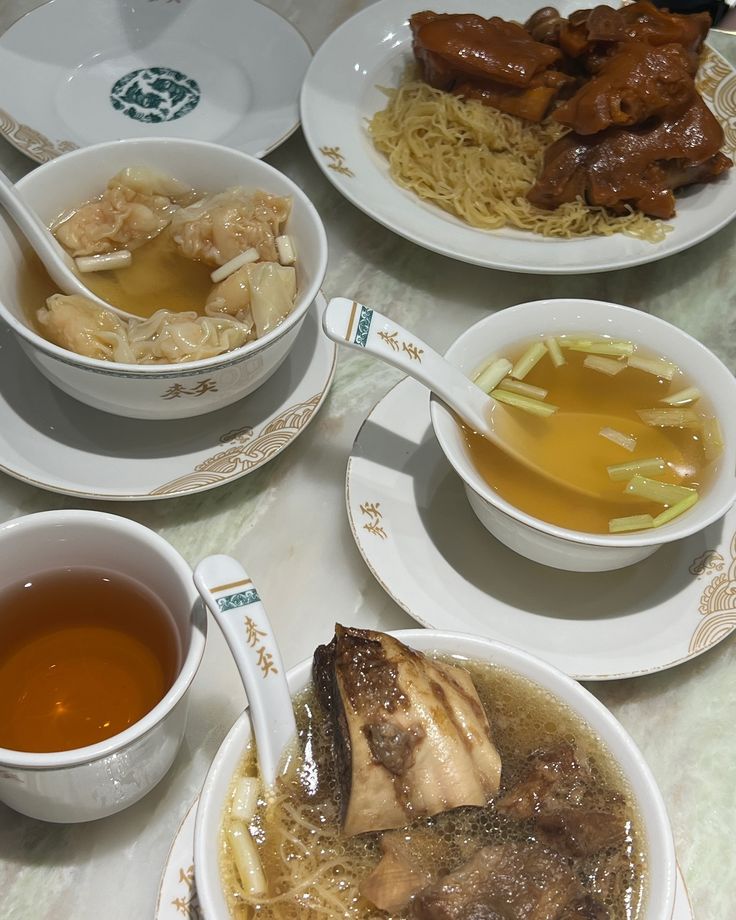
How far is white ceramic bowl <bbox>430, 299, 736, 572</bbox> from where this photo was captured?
128 centimetres

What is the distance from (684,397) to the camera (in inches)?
59.3

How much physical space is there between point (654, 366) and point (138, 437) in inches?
33.9

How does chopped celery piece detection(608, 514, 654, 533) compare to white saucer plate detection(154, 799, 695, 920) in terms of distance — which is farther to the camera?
chopped celery piece detection(608, 514, 654, 533)

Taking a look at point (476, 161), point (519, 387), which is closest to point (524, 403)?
point (519, 387)

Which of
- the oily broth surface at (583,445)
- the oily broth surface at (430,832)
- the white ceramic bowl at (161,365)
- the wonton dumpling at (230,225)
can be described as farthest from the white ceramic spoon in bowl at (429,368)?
the oily broth surface at (430,832)

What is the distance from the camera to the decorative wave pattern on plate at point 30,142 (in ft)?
6.43

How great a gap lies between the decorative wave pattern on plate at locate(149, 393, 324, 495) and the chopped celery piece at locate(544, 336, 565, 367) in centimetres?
39

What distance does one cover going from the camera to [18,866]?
48.0 inches

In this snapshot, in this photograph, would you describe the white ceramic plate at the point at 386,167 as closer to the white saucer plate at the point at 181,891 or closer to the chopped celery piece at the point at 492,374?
the chopped celery piece at the point at 492,374

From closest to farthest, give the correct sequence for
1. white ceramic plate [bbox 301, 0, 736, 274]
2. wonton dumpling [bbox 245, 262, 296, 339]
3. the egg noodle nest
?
wonton dumpling [bbox 245, 262, 296, 339], white ceramic plate [bbox 301, 0, 736, 274], the egg noodle nest

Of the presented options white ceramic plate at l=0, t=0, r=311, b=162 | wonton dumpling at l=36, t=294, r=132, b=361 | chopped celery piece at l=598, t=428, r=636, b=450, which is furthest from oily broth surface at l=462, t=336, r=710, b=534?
white ceramic plate at l=0, t=0, r=311, b=162

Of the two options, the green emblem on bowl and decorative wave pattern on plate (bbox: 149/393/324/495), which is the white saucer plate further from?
the green emblem on bowl

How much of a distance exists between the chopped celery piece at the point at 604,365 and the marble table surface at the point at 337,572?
383mm

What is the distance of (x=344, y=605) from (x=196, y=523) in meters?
0.29
